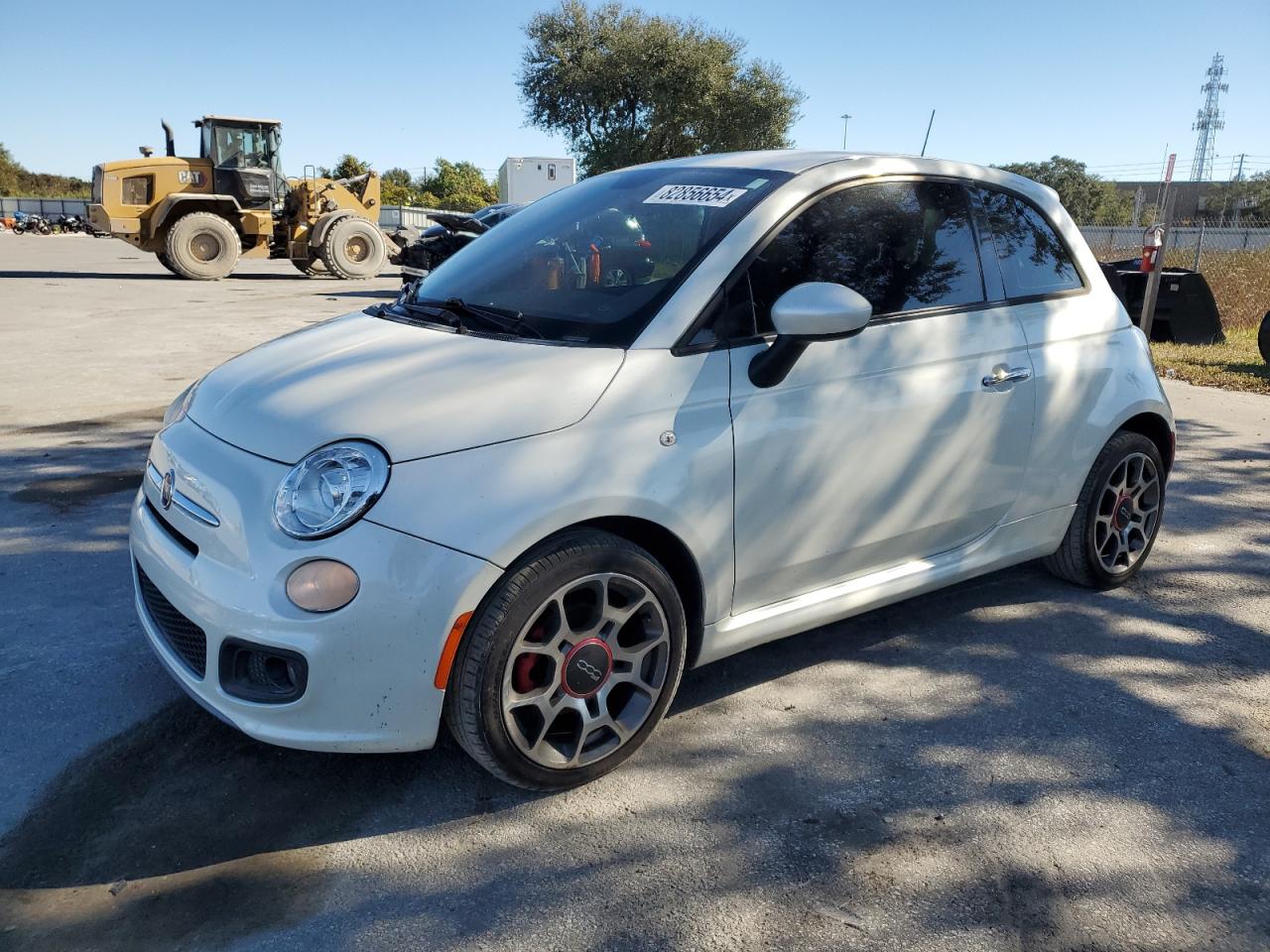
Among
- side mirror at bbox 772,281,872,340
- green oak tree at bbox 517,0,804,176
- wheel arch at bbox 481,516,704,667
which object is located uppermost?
green oak tree at bbox 517,0,804,176

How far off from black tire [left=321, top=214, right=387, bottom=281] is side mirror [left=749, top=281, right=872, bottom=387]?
737 inches

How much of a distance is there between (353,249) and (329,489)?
761 inches

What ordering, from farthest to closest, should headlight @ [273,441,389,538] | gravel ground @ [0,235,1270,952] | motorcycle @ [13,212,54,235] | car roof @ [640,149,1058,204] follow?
motorcycle @ [13,212,54,235] < car roof @ [640,149,1058,204] < headlight @ [273,441,389,538] < gravel ground @ [0,235,1270,952]

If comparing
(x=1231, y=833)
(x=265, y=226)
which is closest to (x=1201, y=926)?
(x=1231, y=833)

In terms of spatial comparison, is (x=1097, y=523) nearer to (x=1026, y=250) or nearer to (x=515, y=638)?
(x=1026, y=250)

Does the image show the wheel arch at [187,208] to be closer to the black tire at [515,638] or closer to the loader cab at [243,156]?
the loader cab at [243,156]

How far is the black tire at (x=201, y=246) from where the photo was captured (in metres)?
19.3

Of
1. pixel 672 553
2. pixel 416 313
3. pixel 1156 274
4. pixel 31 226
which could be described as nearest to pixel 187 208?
pixel 1156 274

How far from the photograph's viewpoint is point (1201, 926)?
2240mm

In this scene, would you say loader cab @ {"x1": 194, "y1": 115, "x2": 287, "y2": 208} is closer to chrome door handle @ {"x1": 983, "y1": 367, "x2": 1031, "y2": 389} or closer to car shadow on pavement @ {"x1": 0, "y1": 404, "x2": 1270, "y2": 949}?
car shadow on pavement @ {"x1": 0, "y1": 404, "x2": 1270, "y2": 949}

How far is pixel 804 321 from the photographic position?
274 centimetres

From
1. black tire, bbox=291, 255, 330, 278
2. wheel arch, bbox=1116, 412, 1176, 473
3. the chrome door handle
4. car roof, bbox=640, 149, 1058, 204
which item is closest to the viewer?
car roof, bbox=640, 149, 1058, 204

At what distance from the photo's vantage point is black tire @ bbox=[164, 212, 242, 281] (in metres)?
19.3

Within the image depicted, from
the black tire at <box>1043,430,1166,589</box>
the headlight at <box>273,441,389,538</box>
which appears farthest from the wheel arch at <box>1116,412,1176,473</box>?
the headlight at <box>273,441,389,538</box>
